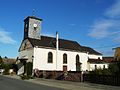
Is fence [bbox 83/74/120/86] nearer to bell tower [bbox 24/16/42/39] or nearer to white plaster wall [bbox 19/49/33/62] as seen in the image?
white plaster wall [bbox 19/49/33/62]

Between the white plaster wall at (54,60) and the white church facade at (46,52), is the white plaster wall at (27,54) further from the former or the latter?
the white plaster wall at (54,60)

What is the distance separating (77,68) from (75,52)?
3.95 m

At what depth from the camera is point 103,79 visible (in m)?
24.8

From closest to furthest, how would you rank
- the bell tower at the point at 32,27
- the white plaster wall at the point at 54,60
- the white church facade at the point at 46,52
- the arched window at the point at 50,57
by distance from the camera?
the white plaster wall at the point at 54,60 < the white church facade at the point at 46,52 < the arched window at the point at 50,57 < the bell tower at the point at 32,27

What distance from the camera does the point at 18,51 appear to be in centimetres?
5375

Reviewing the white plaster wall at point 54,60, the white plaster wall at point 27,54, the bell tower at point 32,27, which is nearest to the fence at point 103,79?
the white plaster wall at point 54,60

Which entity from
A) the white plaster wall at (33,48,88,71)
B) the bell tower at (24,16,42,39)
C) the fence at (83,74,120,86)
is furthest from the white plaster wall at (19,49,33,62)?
the fence at (83,74,120,86)

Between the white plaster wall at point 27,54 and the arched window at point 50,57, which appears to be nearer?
the white plaster wall at point 27,54

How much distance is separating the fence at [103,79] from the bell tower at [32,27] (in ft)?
78.5

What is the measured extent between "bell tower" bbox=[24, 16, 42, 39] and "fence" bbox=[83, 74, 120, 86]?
2394 centimetres

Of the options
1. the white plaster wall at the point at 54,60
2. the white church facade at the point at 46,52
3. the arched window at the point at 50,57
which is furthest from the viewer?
the arched window at the point at 50,57

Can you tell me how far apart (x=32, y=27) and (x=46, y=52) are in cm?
699

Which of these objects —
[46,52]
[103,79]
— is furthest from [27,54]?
[103,79]

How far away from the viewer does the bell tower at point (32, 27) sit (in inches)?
1937
